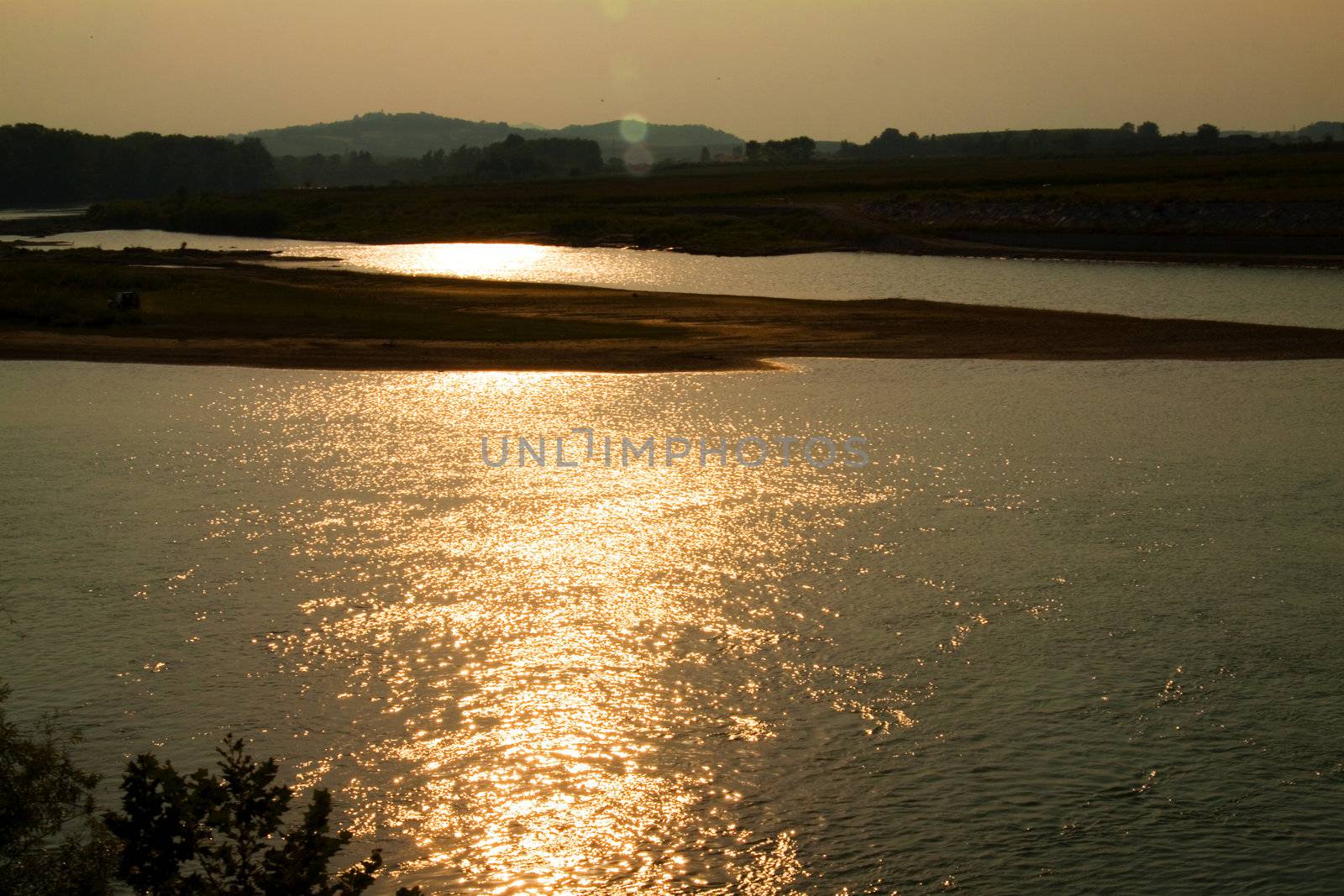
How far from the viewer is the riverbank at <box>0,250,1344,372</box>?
1283 inches

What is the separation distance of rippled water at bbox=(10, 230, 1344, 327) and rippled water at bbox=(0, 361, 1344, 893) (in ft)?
70.5

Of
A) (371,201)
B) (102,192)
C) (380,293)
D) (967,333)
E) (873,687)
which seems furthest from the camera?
(102,192)

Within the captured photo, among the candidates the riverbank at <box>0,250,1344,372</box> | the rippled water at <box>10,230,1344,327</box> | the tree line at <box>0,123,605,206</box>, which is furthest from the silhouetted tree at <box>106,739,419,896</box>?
the tree line at <box>0,123,605,206</box>

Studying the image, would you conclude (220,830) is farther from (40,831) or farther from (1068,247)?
(1068,247)

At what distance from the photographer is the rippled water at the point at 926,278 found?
45.0 m

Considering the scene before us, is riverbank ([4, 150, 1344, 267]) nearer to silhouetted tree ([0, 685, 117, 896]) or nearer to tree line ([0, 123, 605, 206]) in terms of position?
tree line ([0, 123, 605, 206])

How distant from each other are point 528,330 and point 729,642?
23141 millimetres

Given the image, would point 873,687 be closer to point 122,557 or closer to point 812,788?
point 812,788

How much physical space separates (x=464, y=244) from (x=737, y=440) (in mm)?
63194

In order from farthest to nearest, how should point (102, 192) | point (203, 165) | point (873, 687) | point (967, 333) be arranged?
point (203, 165), point (102, 192), point (967, 333), point (873, 687)

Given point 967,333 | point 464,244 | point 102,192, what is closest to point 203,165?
point 102,192

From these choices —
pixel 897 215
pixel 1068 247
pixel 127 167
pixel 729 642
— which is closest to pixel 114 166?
pixel 127 167

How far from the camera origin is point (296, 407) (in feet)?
87.4

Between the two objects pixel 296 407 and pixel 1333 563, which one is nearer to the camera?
pixel 1333 563
